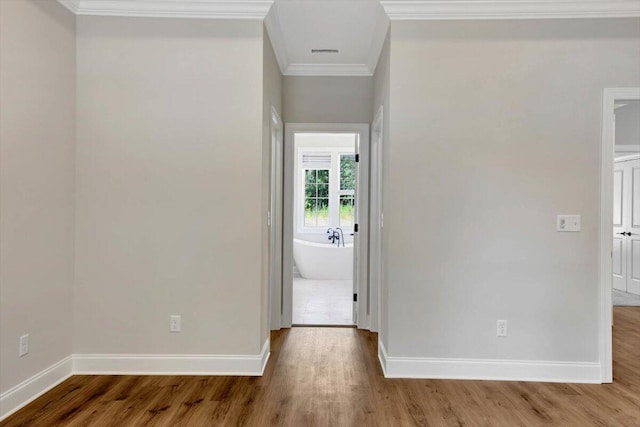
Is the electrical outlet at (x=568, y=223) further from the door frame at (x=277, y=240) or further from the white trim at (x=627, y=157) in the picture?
the white trim at (x=627, y=157)

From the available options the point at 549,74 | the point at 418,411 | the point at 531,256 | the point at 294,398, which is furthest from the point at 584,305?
the point at 294,398

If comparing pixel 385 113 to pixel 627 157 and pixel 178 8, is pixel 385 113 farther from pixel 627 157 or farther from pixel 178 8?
pixel 627 157

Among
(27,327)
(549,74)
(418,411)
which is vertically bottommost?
(418,411)

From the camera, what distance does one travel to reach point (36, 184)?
2.57 metres

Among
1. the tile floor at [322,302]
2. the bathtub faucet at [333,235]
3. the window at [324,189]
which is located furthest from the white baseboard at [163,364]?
the window at [324,189]

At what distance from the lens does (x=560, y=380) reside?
2916 mm

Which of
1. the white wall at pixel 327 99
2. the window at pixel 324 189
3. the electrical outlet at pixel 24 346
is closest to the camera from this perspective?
the electrical outlet at pixel 24 346

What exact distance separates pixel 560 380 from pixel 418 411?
3.92ft

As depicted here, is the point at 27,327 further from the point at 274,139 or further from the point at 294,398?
the point at 274,139

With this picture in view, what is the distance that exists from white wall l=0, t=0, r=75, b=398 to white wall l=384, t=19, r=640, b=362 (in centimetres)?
227

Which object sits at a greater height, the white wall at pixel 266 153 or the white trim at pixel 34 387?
the white wall at pixel 266 153

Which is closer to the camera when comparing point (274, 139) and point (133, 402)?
point (133, 402)

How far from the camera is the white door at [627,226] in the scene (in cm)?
595

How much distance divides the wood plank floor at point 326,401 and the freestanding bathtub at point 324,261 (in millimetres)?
3797
